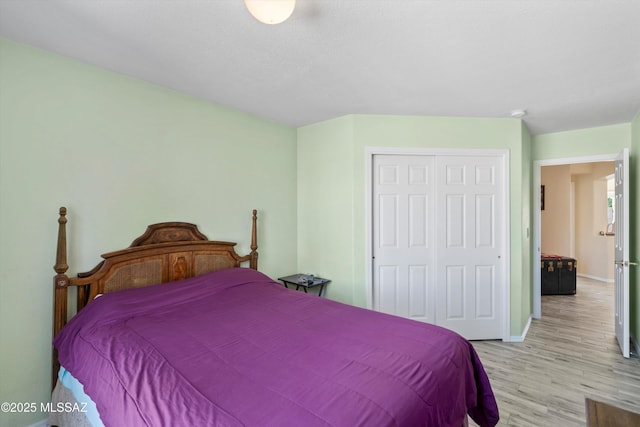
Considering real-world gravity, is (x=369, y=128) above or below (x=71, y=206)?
above

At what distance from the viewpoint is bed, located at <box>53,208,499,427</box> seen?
1099mm

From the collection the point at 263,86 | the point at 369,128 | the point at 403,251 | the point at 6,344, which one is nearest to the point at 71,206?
the point at 6,344

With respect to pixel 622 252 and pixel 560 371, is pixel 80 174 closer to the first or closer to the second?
pixel 560 371

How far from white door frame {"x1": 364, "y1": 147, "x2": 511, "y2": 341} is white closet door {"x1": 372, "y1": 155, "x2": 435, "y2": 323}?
0.22 ft

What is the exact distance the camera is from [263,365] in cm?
134

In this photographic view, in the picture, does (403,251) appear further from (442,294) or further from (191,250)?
(191,250)

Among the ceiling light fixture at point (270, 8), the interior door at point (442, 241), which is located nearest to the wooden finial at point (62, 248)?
the ceiling light fixture at point (270, 8)

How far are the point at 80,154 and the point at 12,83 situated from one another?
0.49 m

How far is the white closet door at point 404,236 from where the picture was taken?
10.8ft

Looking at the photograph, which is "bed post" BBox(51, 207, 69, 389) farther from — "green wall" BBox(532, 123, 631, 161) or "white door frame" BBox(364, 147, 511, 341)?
"green wall" BBox(532, 123, 631, 161)

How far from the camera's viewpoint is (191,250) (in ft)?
8.50

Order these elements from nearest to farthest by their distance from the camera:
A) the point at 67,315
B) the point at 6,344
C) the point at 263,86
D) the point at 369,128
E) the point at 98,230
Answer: the point at 6,344, the point at 67,315, the point at 98,230, the point at 263,86, the point at 369,128

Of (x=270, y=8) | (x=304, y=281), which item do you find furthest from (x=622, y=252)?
(x=270, y=8)

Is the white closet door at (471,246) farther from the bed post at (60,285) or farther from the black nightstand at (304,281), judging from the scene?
the bed post at (60,285)
